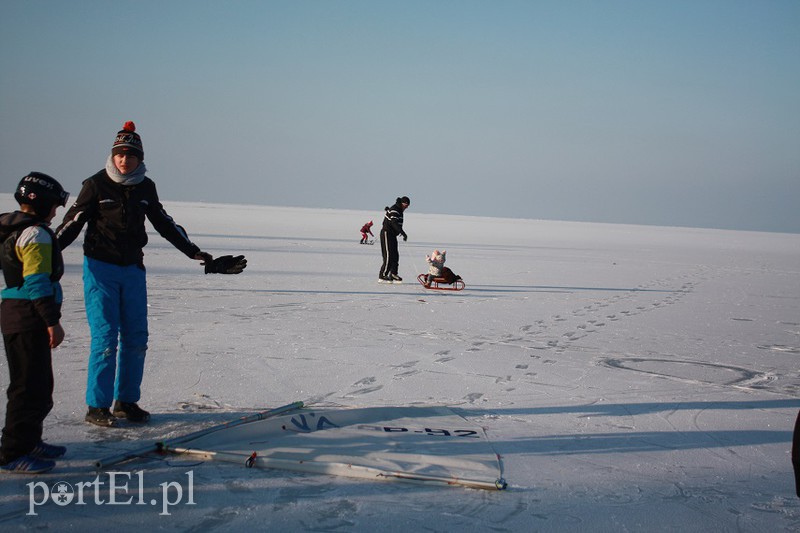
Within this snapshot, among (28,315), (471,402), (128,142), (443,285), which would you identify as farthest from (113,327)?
(443,285)

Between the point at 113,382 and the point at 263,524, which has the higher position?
the point at 113,382

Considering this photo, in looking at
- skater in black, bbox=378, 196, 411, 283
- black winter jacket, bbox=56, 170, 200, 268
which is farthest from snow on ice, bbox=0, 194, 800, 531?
skater in black, bbox=378, 196, 411, 283

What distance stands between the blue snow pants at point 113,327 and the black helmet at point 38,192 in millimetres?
640

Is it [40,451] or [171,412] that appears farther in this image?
[171,412]

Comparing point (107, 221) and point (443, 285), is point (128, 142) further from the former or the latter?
point (443, 285)

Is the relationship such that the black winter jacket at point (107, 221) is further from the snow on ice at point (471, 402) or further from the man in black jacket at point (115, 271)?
the snow on ice at point (471, 402)

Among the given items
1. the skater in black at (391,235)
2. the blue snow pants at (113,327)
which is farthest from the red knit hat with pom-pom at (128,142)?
the skater in black at (391,235)

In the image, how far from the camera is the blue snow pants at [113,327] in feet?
12.4

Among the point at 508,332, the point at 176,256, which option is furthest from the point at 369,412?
the point at 176,256

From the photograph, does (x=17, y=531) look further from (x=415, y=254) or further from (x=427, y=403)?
(x=415, y=254)

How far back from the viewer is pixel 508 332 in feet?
25.8

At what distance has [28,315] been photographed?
3.09 m

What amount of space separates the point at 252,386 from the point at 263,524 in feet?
7.55

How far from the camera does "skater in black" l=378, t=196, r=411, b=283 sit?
41.9 feet
